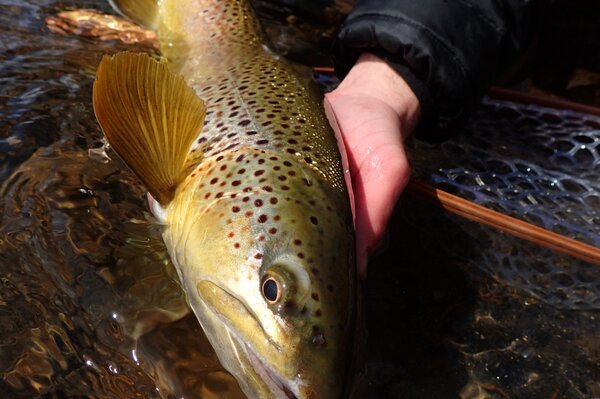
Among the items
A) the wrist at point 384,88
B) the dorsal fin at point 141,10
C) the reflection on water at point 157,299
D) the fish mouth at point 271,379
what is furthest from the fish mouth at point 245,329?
the dorsal fin at point 141,10

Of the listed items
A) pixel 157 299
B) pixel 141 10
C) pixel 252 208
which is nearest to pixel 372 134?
pixel 252 208

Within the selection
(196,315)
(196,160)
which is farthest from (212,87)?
(196,315)

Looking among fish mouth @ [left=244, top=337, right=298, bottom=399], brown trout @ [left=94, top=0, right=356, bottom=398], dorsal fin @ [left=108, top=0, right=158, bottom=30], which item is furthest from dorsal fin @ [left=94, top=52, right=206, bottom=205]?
dorsal fin @ [left=108, top=0, right=158, bottom=30]

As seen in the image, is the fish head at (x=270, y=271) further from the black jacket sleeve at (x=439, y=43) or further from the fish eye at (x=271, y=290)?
the black jacket sleeve at (x=439, y=43)

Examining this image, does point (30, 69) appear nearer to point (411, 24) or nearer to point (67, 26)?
point (67, 26)

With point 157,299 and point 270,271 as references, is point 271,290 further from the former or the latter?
point 157,299

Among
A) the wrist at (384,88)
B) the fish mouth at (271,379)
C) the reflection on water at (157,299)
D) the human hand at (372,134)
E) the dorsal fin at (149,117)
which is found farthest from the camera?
the wrist at (384,88)

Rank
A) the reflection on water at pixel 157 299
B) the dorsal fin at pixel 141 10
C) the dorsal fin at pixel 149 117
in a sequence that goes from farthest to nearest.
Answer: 1. the dorsal fin at pixel 141 10
2. the dorsal fin at pixel 149 117
3. the reflection on water at pixel 157 299

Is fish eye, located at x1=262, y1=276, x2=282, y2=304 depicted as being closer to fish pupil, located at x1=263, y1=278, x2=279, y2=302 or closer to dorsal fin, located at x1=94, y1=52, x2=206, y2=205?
fish pupil, located at x1=263, y1=278, x2=279, y2=302
